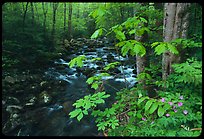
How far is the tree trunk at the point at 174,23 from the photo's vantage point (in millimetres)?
2148

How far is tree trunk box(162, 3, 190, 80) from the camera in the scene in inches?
84.6

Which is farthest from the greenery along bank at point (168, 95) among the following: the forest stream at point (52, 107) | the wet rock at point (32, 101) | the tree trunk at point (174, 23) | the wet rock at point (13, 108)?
the wet rock at point (32, 101)

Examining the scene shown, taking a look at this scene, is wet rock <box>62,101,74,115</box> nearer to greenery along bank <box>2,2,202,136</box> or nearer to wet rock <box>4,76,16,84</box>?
greenery along bank <box>2,2,202,136</box>

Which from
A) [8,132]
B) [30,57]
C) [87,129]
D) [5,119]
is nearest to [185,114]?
[87,129]

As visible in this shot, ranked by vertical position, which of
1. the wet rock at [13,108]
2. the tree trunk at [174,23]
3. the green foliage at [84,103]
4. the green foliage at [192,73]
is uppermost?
the tree trunk at [174,23]

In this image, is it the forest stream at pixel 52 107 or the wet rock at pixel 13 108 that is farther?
the wet rock at pixel 13 108

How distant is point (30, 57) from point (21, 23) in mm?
1475

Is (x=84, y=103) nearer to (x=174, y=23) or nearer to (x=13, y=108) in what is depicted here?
(x=174, y=23)

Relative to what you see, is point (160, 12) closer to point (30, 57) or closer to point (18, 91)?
point (18, 91)

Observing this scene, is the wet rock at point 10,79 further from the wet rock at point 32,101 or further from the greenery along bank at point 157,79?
the greenery along bank at point 157,79

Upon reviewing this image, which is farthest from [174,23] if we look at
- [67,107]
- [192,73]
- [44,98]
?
[44,98]

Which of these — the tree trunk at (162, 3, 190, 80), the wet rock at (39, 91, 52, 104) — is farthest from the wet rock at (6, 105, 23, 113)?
the tree trunk at (162, 3, 190, 80)

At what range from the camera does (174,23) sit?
88.0 inches

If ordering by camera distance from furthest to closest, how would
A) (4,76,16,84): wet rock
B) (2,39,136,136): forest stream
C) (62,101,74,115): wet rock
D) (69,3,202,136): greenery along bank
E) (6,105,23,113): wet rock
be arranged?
1. (4,76,16,84): wet rock
2. (62,101,74,115): wet rock
3. (6,105,23,113): wet rock
4. (2,39,136,136): forest stream
5. (69,3,202,136): greenery along bank
